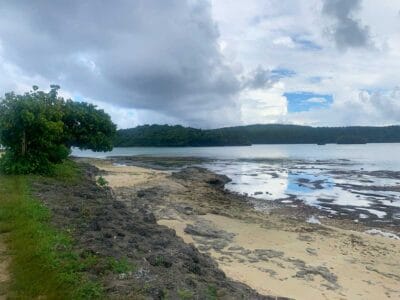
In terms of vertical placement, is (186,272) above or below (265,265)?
above

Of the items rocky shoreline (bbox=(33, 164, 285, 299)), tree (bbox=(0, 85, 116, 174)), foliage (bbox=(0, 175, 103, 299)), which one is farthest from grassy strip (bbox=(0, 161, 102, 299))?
tree (bbox=(0, 85, 116, 174))

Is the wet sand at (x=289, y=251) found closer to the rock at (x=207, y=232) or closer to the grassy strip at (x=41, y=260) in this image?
the rock at (x=207, y=232)

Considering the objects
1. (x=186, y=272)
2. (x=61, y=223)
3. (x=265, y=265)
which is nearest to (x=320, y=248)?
(x=265, y=265)

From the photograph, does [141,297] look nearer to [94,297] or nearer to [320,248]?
[94,297]

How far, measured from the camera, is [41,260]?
8.38 m

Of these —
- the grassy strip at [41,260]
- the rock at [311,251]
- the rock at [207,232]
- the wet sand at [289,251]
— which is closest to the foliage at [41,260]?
the grassy strip at [41,260]

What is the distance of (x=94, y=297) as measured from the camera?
684cm

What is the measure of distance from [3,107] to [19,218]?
13.1 metres

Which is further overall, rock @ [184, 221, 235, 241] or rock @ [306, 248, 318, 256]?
rock @ [184, 221, 235, 241]

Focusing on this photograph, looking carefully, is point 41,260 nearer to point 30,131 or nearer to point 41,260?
point 41,260

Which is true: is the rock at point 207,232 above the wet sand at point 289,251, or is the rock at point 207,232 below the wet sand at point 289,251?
above

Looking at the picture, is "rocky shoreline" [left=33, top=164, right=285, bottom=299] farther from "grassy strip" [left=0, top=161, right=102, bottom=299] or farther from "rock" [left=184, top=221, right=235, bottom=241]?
"rock" [left=184, top=221, right=235, bottom=241]

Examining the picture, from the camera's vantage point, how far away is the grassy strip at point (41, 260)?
23.2ft

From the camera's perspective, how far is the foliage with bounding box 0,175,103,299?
23.2 ft
